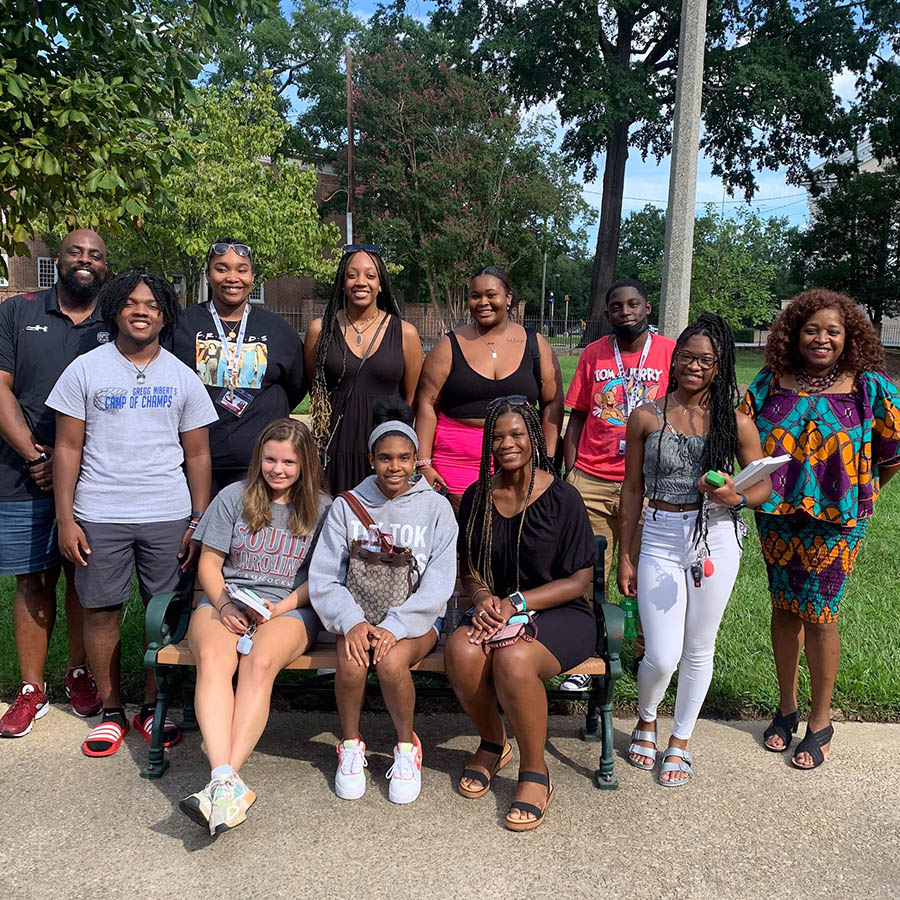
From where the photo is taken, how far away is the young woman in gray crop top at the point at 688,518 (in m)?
3.66

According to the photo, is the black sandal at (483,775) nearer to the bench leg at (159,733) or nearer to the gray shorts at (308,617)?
the gray shorts at (308,617)

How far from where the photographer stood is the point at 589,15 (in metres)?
26.8

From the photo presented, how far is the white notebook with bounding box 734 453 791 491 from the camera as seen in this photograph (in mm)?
3371

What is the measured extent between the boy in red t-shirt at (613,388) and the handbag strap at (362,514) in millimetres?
1319

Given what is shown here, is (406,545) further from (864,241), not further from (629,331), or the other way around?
(864,241)

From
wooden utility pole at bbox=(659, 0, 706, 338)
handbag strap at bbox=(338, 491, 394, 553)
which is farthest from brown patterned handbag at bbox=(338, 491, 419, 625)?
wooden utility pole at bbox=(659, 0, 706, 338)

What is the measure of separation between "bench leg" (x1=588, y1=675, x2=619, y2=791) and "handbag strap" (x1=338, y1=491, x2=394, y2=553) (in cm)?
106

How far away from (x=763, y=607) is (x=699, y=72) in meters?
3.74

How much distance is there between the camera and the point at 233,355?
4219 mm

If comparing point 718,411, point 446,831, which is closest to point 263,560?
point 446,831

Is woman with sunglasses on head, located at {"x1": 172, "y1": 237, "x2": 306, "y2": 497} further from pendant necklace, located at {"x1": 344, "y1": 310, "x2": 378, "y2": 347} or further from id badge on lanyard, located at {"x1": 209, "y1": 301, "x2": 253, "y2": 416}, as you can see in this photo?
pendant necklace, located at {"x1": 344, "y1": 310, "x2": 378, "y2": 347}

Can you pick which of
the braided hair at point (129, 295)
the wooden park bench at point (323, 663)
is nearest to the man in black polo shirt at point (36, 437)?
the braided hair at point (129, 295)

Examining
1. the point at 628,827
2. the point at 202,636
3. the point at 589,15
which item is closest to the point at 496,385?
the point at 202,636

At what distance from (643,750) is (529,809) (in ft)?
2.43
